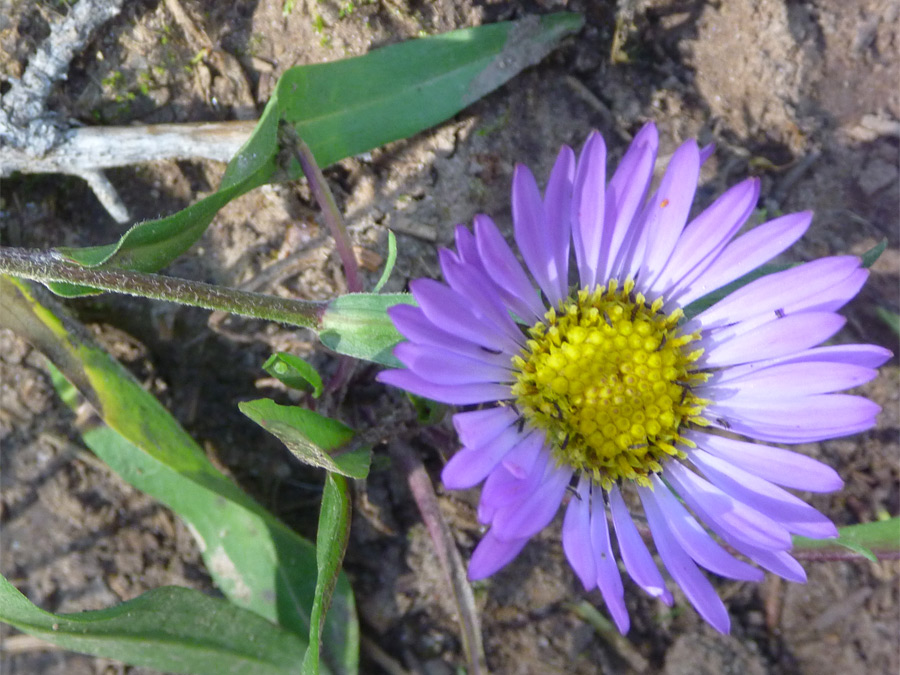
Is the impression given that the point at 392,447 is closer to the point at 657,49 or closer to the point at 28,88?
the point at 28,88

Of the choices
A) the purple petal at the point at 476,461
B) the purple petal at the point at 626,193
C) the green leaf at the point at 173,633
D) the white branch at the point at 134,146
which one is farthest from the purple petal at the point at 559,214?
the green leaf at the point at 173,633

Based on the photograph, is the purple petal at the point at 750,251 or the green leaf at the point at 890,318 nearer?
the purple petal at the point at 750,251

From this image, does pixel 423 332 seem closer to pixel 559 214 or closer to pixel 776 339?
pixel 559 214

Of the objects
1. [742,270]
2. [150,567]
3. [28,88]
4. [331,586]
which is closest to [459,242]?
[742,270]

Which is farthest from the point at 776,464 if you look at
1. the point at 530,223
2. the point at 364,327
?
the point at 364,327

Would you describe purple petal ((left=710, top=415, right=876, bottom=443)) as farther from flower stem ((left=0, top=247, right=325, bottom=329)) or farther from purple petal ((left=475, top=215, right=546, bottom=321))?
flower stem ((left=0, top=247, right=325, bottom=329))

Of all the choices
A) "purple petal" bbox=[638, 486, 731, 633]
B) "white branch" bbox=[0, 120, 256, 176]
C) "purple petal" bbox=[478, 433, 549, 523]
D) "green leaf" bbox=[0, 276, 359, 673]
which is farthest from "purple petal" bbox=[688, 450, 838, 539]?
"white branch" bbox=[0, 120, 256, 176]

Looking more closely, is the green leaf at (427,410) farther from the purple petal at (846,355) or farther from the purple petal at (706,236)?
the purple petal at (846,355)
